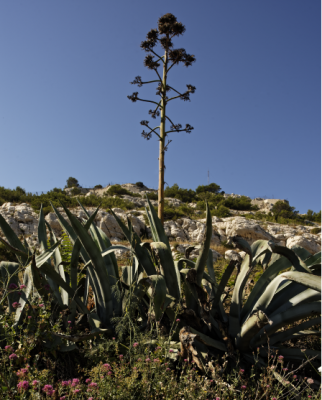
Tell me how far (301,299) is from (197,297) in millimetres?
753

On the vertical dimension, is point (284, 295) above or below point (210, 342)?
above

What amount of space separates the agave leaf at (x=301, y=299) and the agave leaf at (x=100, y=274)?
4.48 ft

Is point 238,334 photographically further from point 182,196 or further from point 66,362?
point 182,196

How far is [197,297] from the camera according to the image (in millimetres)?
2057

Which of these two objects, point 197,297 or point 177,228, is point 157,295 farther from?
point 177,228

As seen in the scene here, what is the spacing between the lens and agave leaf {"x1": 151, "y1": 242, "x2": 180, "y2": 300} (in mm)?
2156

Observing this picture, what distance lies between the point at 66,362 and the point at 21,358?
35 cm

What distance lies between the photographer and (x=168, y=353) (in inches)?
73.2

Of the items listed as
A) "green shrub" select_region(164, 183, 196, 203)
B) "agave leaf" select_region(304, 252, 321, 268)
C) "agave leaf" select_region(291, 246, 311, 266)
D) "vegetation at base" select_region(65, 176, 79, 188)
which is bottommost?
"agave leaf" select_region(304, 252, 321, 268)

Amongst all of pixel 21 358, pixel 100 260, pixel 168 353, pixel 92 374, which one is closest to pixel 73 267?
pixel 100 260

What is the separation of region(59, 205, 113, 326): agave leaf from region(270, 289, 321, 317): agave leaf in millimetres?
1364

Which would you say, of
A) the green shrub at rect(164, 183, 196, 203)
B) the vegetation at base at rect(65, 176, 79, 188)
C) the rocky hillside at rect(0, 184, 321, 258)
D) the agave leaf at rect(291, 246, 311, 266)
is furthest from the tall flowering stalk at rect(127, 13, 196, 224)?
the vegetation at base at rect(65, 176, 79, 188)

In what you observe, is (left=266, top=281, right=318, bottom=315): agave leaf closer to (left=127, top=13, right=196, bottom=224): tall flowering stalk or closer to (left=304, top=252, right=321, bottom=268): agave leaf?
(left=304, top=252, right=321, bottom=268): agave leaf

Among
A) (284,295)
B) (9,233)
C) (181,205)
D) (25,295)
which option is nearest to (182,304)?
(284,295)
